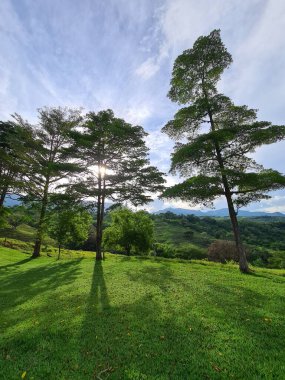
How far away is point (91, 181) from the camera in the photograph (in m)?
21.9

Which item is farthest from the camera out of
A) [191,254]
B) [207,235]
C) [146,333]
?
[207,235]

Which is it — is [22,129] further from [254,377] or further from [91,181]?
[254,377]

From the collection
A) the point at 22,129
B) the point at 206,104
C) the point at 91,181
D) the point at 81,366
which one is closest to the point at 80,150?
the point at 91,181

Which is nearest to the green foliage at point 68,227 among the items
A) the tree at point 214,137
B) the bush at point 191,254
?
the tree at point 214,137

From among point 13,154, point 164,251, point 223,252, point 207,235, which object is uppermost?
point 13,154

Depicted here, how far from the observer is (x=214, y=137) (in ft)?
48.3

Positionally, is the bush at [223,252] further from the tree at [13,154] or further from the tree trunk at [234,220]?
the tree at [13,154]

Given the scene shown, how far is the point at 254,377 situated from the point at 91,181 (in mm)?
19372

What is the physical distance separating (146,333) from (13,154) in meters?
26.3

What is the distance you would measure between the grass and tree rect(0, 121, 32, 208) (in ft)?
54.9

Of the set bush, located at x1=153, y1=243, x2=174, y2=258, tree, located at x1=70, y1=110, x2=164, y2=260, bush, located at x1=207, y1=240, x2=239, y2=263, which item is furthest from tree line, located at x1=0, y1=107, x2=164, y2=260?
bush, located at x1=153, y1=243, x2=174, y2=258

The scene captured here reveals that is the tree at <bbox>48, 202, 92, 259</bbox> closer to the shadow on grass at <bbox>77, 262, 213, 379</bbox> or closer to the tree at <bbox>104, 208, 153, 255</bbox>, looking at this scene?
the tree at <bbox>104, 208, 153, 255</bbox>

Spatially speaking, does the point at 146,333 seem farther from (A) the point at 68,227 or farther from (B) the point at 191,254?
(B) the point at 191,254

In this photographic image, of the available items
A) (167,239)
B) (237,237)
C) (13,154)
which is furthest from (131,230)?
(167,239)
